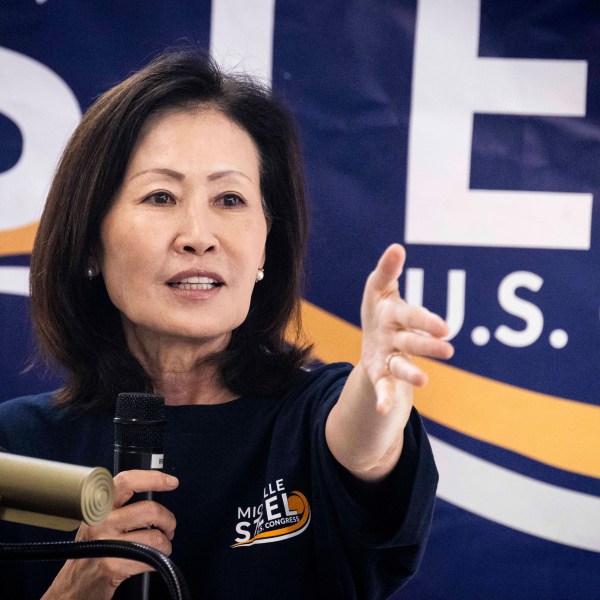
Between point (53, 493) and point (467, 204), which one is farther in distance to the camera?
point (467, 204)

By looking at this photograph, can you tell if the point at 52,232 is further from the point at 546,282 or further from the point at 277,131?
the point at 546,282

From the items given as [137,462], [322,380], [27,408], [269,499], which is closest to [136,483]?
[137,462]

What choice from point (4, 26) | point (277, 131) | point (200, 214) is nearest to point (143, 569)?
point (200, 214)

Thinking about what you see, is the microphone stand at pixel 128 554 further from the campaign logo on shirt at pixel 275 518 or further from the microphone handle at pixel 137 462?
the campaign logo on shirt at pixel 275 518

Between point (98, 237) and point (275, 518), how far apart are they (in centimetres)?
56

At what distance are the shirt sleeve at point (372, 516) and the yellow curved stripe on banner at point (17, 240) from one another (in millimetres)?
1119

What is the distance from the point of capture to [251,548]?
1409mm

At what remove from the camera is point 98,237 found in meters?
1.61

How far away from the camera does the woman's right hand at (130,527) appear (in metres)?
1.12

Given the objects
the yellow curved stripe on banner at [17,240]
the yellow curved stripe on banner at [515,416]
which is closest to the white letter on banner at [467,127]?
the yellow curved stripe on banner at [515,416]

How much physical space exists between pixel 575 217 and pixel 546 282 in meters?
0.16

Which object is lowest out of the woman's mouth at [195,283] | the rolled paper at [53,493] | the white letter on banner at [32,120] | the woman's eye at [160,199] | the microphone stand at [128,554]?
the microphone stand at [128,554]

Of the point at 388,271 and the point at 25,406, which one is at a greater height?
the point at 388,271

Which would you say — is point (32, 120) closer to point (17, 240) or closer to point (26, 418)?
point (17, 240)
